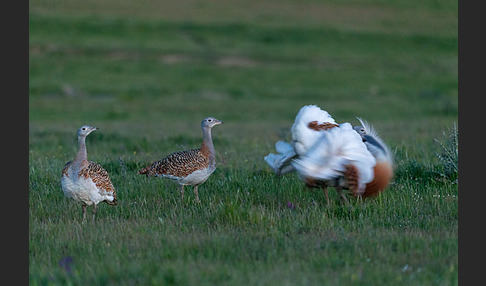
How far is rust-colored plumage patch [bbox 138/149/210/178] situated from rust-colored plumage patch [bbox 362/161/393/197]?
6.65ft

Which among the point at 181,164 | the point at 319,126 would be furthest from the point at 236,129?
the point at 319,126

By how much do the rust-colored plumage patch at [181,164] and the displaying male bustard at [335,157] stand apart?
1.15m

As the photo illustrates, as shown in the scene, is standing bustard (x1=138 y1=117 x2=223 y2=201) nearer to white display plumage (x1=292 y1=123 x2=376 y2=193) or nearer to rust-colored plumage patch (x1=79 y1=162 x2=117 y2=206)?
rust-colored plumage patch (x1=79 y1=162 x2=117 y2=206)

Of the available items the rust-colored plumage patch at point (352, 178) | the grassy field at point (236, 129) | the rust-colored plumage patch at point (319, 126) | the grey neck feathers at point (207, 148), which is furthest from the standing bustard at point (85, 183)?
the rust-colored plumage patch at point (352, 178)

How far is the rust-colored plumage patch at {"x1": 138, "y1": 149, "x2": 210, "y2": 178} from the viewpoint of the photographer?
808 cm

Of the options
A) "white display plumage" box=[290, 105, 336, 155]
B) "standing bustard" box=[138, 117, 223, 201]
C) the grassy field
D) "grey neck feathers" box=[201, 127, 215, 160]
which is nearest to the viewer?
the grassy field

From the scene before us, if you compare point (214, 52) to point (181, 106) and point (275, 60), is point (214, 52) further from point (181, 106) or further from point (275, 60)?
point (181, 106)

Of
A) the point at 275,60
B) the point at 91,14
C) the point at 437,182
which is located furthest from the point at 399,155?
the point at 91,14

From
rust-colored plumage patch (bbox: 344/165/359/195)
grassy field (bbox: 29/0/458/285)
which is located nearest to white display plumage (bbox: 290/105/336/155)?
rust-colored plumage patch (bbox: 344/165/359/195)

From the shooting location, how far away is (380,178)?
24.4ft

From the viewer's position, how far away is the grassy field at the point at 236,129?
18.5ft

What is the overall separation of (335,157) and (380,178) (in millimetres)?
647

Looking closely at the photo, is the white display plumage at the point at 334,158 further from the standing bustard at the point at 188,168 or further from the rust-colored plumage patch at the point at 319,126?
the standing bustard at the point at 188,168

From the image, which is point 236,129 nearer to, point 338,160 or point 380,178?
point 380,178
